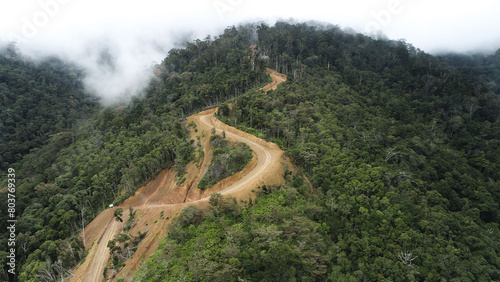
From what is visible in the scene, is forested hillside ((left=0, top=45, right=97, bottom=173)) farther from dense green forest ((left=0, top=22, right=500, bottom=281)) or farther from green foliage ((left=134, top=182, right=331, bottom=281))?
green foliage ((left=134, top=182, right=331, bottom=281))

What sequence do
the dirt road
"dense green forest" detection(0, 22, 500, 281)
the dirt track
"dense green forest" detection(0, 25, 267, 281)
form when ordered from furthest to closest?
the dirt road → "dense green forest" detection(0, 25, 267, 281) → the dirt track → "dense green forest" detection(0, 22, 500, 281)

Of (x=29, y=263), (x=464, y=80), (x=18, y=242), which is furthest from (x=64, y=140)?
(x=464, y=80)

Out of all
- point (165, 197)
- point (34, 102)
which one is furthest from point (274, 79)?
point (34, 102)

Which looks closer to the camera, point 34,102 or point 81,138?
point 81,138

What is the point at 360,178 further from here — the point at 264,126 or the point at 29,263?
the point at 29,263

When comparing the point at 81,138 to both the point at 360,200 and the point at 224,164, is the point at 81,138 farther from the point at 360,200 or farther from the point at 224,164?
the point at 360,200

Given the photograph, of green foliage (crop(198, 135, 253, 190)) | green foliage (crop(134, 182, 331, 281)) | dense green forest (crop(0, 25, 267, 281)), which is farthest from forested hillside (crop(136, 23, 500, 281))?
dense green forest (crop(0, 25, 267, 281))
